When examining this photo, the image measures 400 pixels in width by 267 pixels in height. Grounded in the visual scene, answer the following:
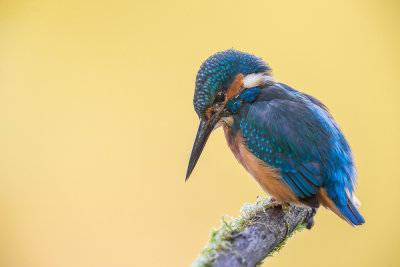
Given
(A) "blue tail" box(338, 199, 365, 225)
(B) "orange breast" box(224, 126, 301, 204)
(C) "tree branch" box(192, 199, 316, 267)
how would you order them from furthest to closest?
1. (B) "orange breast" box(224, 126, 301, 204)
2. (A) "blue tail" box(338, 199, 365, 225)
3. (C) "tree branch" box(192, 199, 316, 267)

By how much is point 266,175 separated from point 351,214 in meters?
0.36

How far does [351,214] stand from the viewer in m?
1.57

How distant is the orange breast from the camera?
165 cm

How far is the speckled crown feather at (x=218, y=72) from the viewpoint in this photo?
1.77 meters

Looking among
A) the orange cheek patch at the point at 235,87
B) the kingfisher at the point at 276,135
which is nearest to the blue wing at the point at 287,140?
the kingfisher at the point at 276,135

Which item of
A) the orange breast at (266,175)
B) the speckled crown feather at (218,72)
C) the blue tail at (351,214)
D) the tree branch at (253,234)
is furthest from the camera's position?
the speckled crown feather at (218,72)

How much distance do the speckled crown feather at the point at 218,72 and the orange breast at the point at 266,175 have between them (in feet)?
0.70

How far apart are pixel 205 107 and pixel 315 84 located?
140 centimetres

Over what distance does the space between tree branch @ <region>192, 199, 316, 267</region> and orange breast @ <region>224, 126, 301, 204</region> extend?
73mm

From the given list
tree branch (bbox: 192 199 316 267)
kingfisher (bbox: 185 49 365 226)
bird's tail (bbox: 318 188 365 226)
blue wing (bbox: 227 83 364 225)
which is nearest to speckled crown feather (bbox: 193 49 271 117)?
kingfisher (bbox: 185 49 365 226)

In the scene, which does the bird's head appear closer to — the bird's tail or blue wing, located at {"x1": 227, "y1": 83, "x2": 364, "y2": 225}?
blue wing, located at {"x1": 227, "y1": 83, "x2": 364, "y2": 225}

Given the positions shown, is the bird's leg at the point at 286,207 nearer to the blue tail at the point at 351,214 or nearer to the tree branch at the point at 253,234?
the tree branch at the point at 253,234

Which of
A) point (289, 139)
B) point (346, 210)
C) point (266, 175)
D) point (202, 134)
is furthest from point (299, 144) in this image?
point (202, 134)

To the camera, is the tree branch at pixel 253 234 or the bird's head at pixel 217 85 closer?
the tree branch at pixel 253 234
